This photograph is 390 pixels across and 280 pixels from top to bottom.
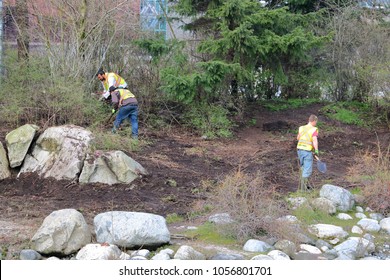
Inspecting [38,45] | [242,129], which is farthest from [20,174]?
[242,129]


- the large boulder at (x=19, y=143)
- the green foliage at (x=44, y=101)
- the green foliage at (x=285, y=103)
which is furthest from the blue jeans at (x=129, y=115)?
the green foliage at (x=285, y=103)

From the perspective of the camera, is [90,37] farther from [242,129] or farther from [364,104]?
[364,104]

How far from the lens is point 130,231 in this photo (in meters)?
7.19

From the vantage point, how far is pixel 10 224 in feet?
26.5

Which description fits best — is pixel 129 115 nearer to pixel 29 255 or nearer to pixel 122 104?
pixel 122 104

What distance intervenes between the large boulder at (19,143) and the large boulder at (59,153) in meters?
0.14

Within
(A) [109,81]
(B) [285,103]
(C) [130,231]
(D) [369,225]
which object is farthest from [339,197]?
(B) [285,103]

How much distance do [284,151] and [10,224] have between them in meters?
Result: 7.80

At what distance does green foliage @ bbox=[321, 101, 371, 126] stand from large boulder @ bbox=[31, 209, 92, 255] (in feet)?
38.8

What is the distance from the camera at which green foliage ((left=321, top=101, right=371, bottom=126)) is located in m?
17.2

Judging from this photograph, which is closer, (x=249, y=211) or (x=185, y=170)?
(x=249, y=211)

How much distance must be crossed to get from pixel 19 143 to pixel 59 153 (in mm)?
930

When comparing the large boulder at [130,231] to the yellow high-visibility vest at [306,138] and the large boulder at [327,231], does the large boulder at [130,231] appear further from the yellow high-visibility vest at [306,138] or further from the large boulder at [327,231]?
the yellow high-visibility vest at [306,138]

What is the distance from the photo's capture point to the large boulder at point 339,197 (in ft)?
30.8
